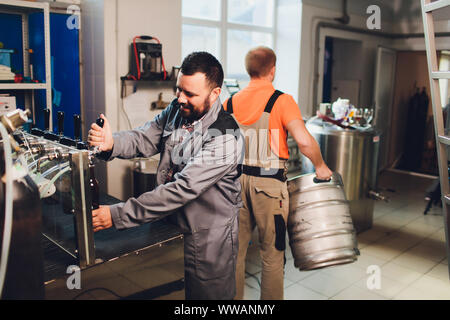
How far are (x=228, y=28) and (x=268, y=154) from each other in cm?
273

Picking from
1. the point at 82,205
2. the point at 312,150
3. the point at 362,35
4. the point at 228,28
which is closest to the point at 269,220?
the point at 312,150

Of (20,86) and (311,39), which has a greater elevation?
(311,39)

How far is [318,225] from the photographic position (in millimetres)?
2266

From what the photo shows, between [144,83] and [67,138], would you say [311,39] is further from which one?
[67,138]

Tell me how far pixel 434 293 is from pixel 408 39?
193 inches

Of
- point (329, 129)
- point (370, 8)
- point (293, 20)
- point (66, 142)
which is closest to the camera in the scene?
point (66, 142)

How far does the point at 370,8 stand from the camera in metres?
6.17

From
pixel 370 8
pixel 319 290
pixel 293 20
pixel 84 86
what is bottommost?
pixel 319 290

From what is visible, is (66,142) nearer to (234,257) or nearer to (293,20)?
(234,257)

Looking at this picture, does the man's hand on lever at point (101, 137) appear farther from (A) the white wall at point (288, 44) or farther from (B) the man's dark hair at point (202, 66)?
(A) the white wall at point (288, 44)

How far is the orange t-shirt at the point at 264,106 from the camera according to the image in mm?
2338

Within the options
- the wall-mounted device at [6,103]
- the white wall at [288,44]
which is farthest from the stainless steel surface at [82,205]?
the white wall at [288,44]

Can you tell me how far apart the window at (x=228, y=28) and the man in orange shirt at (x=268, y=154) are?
203 centimetres

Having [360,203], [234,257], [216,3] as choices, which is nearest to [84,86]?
[216,3]
